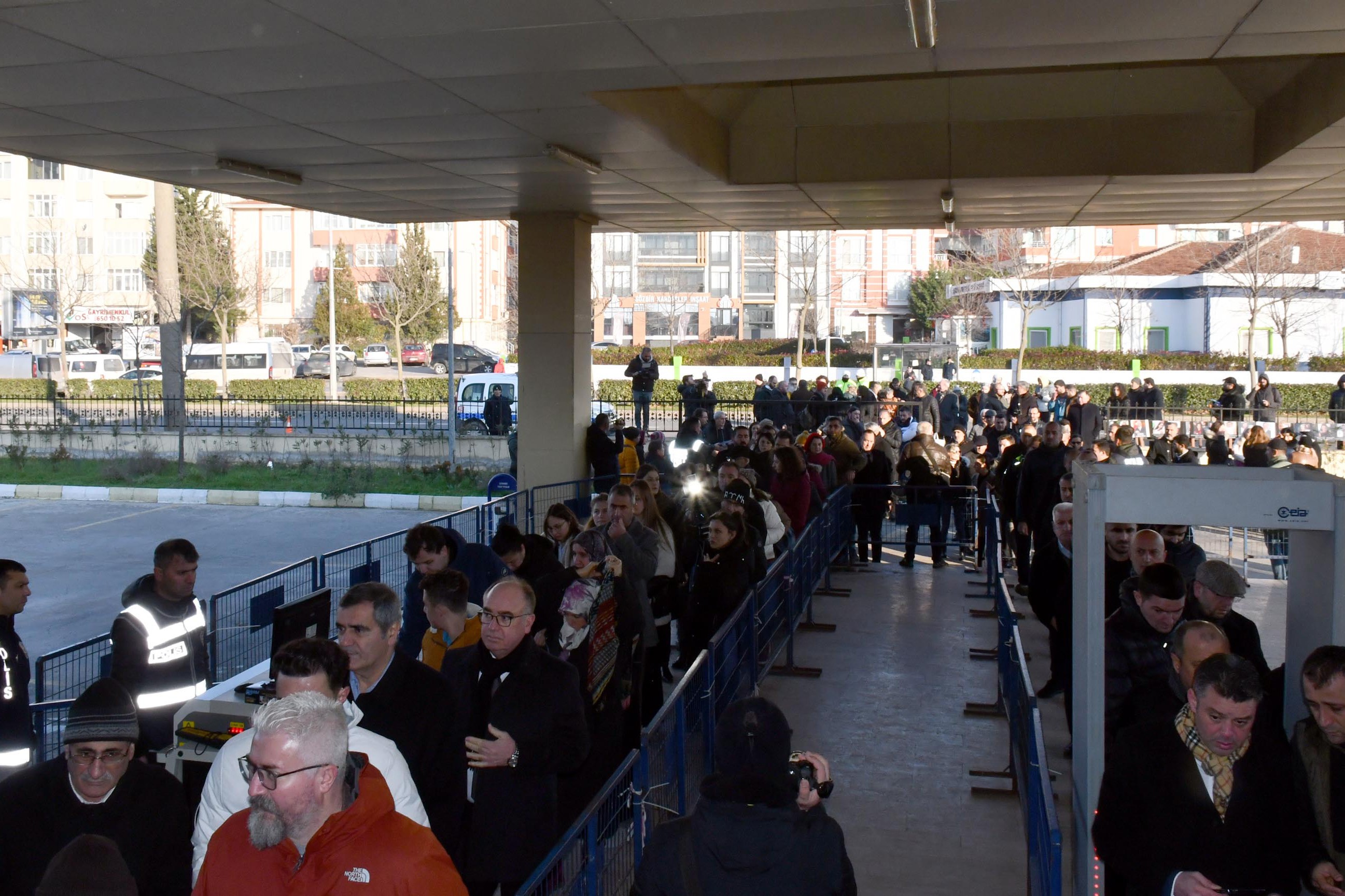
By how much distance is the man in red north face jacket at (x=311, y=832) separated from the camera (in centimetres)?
290

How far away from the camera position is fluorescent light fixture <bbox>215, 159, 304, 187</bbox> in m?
12.6

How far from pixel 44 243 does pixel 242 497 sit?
144 ft

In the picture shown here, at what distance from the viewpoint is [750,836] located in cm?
316

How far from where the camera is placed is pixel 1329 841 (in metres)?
3.97

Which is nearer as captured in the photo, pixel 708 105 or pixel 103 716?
pixel 103 716

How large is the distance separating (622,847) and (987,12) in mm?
5504

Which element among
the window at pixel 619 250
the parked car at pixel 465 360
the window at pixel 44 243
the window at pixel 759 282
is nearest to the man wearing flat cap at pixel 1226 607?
the window at pixel 44 243

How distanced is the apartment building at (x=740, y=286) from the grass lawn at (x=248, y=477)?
5875 cm

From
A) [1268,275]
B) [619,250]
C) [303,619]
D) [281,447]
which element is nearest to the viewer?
[303,619]

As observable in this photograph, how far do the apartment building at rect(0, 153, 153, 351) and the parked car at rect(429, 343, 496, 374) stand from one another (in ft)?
52.0

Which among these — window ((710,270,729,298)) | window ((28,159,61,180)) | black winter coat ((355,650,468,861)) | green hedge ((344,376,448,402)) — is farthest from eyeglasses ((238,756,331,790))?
window ((710,270,729,298))

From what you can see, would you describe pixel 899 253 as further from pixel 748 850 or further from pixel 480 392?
pixel 748 850

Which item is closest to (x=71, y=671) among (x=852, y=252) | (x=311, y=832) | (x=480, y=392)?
(x=311, y=832)

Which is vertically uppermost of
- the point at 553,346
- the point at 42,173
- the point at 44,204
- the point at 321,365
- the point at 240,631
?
the point at 42,173
